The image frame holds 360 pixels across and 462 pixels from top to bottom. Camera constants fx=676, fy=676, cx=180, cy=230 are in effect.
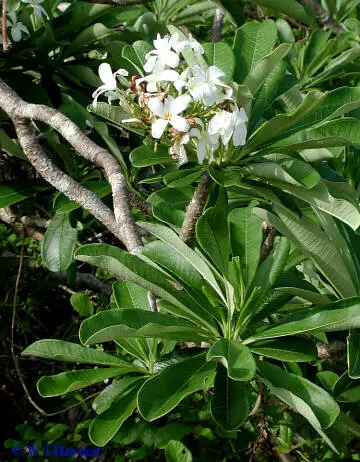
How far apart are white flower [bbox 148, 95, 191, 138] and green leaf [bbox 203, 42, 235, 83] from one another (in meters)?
0.26

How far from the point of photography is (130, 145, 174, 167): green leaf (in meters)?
1.10

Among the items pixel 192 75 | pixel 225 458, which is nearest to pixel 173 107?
pixel 192 75

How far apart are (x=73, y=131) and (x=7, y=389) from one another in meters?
1.68

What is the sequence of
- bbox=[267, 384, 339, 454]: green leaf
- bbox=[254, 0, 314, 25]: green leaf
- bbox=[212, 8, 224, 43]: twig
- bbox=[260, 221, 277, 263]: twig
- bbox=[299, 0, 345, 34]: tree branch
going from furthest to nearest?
bbox=[299, 0, 345, 34]: tree branch < bbox=[212, 8, 224, 43]: twig < bbox=[254, 0, 314, 25]: green leaf < bbox=[260, 221, 277, 263]: twig < bbox=[267, 384, 339, 454]: green leaf

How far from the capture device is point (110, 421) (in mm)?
1061

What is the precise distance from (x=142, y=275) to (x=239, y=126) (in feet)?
0.85

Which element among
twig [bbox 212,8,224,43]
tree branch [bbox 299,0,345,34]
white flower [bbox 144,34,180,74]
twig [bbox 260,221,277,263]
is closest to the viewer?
white flower [bbox 144,34,180,74]

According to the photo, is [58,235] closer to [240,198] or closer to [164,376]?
[240,198]

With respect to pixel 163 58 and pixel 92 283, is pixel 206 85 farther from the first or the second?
pixel 92 283

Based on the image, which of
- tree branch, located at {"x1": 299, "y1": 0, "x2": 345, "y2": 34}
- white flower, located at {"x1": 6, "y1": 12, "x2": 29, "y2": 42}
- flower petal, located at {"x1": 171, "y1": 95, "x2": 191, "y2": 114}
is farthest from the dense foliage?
tree branch, located at {"x1": 299, "y1": 0, "x2": 345, "y2": 34}

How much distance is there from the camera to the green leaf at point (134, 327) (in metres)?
0.89

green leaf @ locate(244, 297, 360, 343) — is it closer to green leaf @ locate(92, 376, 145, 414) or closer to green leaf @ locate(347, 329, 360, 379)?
green leaf @ locate(347, 329, 360, 379)

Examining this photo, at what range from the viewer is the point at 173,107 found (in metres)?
0.93

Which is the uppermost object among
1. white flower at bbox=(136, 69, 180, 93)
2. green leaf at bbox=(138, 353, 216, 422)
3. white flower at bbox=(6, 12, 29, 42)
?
white flower at bbox=(136, 69, 180, 93)
